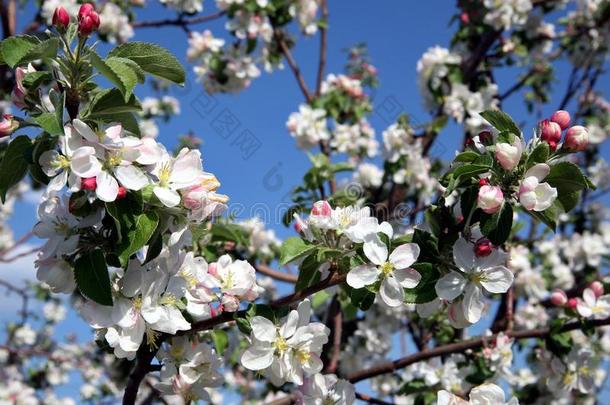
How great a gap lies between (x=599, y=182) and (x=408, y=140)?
3358 millimetres

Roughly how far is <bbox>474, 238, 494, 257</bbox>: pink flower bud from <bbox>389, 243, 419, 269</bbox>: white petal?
109 mm

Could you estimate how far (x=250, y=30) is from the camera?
146 inches

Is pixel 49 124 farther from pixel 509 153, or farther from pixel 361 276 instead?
pixel 509 153

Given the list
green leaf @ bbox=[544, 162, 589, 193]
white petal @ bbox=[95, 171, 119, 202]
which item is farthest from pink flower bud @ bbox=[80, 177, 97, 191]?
green leaf @ bbox=[544, 162, 589, 193]

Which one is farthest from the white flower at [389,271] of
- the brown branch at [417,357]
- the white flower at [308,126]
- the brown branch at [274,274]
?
the white flower at [308,126]

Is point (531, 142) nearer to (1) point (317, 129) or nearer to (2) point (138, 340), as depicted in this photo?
(2) point (138, 340)

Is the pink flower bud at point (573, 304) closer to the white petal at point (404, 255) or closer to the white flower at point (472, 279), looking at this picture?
the white flower at point (472, 279)

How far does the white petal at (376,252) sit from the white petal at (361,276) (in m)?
0.02

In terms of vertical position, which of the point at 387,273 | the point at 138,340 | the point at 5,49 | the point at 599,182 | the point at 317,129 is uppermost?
the point at 5,49

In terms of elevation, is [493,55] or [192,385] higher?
[493,55]

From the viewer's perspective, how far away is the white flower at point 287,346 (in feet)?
3.81

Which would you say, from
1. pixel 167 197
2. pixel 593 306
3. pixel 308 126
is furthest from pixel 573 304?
pixel 308 126

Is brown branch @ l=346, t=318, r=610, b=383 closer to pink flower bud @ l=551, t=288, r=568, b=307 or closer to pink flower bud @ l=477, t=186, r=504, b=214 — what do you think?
pink flower bud @ l=551, t=288, r=568, b=307

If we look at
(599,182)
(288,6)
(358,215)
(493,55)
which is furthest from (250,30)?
(599,182)
